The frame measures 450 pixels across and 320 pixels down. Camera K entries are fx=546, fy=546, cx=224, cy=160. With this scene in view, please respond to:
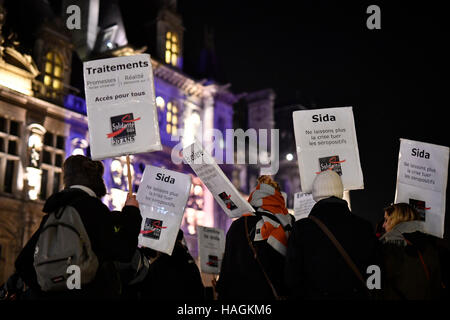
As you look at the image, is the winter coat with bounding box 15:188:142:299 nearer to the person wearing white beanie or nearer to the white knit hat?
the person wearing white beanie

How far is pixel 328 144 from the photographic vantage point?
6.26m

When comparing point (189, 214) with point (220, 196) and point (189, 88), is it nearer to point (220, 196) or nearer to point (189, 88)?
point (189, 88)

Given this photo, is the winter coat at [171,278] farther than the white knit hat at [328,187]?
Yes

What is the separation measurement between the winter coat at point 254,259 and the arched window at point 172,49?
21.2 metres

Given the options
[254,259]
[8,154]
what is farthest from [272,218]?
[8,154]

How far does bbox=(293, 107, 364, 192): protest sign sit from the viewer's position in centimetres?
618

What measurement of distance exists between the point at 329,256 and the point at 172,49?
2302 cm

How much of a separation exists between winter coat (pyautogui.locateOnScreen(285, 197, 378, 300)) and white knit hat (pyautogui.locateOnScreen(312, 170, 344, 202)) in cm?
17

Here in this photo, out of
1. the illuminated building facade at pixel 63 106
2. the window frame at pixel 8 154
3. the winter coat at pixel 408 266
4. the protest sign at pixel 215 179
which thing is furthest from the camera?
the illuminated building facade at pixel 63 106

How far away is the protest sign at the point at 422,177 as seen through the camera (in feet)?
22.6

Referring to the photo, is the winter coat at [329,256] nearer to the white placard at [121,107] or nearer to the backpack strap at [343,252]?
the backpack strap at [343,252]

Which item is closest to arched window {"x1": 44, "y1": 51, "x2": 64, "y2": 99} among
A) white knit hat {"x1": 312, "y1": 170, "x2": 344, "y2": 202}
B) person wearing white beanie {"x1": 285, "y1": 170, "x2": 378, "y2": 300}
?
white knit hat {"x1": 312, "y1": 170, "x2": 344, "y2": 202}

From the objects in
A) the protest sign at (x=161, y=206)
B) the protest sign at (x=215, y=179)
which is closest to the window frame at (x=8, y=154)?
the protest sign at (x=161, y=206)

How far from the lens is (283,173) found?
110 ft
